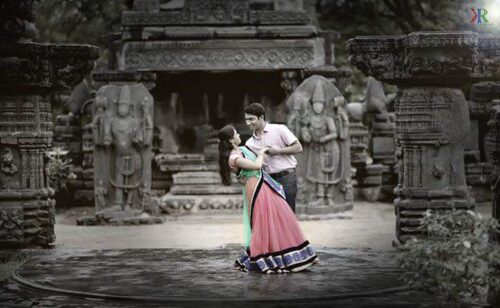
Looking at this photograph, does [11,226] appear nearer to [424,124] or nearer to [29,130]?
[29,130]

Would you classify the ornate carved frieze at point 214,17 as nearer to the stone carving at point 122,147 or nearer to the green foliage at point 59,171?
the stone carving at point 122,147

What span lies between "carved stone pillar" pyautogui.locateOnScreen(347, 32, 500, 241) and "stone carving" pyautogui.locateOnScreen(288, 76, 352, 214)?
4415mm

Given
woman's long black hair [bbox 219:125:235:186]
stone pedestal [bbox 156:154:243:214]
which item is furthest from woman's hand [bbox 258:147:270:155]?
stone pedestal [bbox 156:154:243:214]

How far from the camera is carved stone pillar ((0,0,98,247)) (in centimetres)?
1286

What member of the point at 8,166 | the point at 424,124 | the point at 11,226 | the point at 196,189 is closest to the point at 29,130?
the point at 8,166

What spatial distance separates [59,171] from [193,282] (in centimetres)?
948

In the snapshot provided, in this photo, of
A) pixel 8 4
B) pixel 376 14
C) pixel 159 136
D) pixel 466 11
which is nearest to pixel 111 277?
pixel 8 4

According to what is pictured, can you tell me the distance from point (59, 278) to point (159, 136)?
33.1 ft

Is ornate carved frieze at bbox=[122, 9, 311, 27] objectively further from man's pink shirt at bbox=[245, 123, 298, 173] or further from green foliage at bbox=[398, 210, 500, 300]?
green foliage at bbox=[398, 210, 500, 300]

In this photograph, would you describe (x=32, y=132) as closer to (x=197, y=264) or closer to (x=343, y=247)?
(x=197, y=264)

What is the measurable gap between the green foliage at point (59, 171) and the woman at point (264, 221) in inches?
333

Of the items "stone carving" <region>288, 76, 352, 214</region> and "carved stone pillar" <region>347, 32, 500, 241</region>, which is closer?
"carved stone pillar" <region>347, 32, 500, 241</region>

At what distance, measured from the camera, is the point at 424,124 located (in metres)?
12.5

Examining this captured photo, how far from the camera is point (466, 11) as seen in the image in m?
25.2
